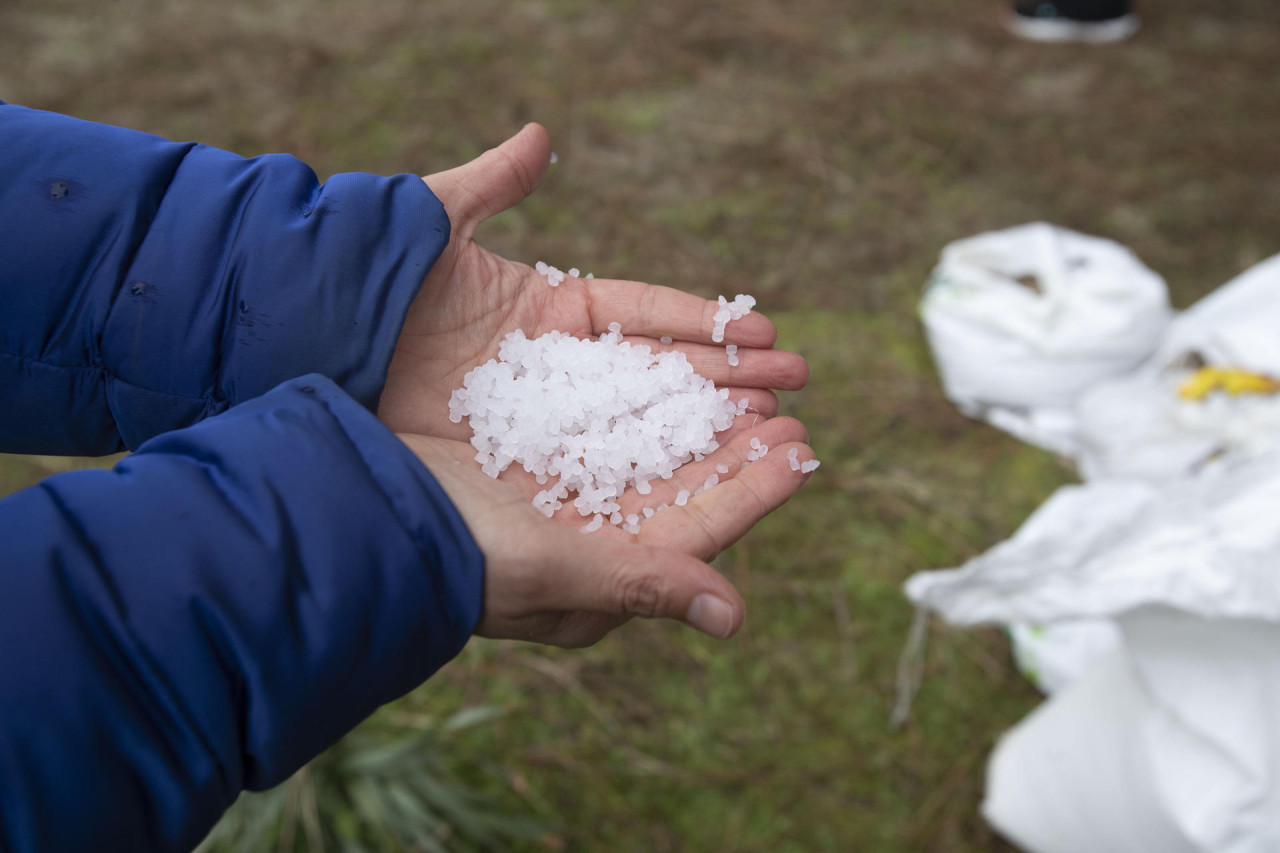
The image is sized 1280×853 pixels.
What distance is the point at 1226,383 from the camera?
8.61 ft

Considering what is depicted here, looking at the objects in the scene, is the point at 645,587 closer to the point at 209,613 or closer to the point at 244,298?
the point at 209,613

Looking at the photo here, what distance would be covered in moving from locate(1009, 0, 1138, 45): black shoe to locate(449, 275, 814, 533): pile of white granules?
393cm

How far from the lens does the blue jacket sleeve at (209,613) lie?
3.08 feet

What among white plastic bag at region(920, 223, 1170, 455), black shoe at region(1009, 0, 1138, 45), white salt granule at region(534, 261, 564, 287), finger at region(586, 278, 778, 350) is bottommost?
white plastic bag at region(920, 223, 1170, 455)

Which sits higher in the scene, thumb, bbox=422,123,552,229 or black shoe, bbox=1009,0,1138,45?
thumb, bbox=422,123,552,229

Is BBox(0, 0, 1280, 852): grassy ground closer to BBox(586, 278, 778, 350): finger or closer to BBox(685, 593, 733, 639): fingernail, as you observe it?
BBox(586, 278, 778, 350): finger

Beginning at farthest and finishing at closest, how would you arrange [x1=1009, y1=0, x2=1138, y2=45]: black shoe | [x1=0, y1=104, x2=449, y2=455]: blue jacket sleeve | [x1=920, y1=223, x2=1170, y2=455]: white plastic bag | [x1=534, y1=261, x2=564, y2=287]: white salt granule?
[x1=1009, y1=0, x2=1138, y2=45]: black shoe, [x1=920, y1=223, x2=1170, y2=455]: white plastic bag, [x1=534, y1=261, x2=564, y2=287]: white salt granule, [x1=0, y1=104, x2=449, y2=455]: blue jacket sleeve

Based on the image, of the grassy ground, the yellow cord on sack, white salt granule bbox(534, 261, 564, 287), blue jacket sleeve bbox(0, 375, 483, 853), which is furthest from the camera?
the yellow cord on sack

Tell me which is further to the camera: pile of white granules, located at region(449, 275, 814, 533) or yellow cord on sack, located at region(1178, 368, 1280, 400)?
yellow cord on sack, located at region(1178, 368, 1280, 400)

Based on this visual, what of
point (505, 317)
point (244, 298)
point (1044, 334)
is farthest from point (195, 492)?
point (1044, 334)

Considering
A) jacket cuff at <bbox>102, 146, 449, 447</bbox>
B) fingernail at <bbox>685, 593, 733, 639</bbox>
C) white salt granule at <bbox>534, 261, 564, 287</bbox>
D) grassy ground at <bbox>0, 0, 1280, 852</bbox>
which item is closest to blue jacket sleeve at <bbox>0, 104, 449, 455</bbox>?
jacket cuff at <bbox>102, 146, 449, 447</bbox>

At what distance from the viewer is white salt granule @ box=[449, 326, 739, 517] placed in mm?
1640

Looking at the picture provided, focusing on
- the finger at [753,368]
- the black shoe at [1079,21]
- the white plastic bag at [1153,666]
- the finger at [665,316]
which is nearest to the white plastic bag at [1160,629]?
the white plastic bag at [1153,666]

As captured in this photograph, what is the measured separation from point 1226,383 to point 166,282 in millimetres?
2887
